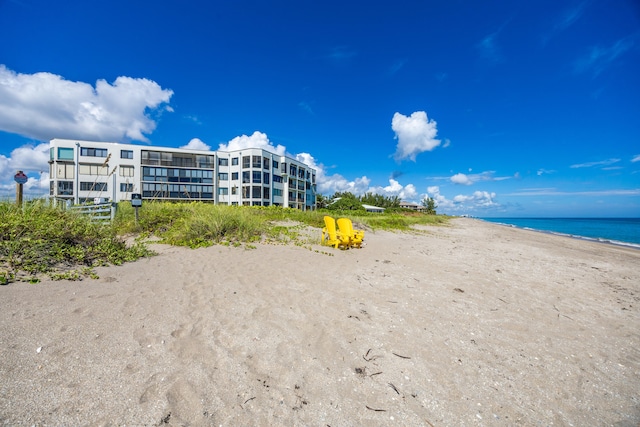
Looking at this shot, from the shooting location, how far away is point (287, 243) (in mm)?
9227

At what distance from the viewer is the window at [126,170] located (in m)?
40.7

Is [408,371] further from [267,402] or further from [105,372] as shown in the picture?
[105,372]

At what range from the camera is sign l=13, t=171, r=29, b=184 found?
775cm

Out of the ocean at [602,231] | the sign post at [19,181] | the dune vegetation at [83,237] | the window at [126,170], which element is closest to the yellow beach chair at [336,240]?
the dune vegetation at [83,237]

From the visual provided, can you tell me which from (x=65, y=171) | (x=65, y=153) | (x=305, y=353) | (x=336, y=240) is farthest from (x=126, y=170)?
(x=305, y=353)

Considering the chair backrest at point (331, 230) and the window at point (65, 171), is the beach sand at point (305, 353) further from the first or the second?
the window at point (65, 171)

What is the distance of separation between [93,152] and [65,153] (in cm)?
346


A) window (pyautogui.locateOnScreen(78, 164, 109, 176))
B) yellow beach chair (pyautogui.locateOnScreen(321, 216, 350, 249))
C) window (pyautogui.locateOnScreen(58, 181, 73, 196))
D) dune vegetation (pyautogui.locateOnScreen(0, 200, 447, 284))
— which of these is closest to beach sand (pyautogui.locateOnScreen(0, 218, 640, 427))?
dune vegetation (pyautogui.locateOnScreen(0, 200, 447, 284))

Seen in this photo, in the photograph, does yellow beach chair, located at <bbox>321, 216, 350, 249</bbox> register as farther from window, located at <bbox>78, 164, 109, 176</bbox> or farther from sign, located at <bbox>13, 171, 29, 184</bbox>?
window, located at <bbox>78, 164, 109, 176</bbox>

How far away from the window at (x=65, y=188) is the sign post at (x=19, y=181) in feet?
134

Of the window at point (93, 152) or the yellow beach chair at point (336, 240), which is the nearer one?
the yellow beach chair at point (336, 240)

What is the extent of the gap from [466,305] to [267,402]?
378 cm

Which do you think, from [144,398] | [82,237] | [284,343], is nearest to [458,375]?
[284,343]

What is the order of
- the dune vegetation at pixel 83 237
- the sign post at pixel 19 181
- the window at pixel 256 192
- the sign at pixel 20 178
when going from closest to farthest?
the dune vegetation at pixel 83 237 → the sign post at pixel 19 181 → the sign at pixel 20 178 → the window at pixel 256 192
